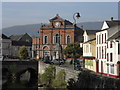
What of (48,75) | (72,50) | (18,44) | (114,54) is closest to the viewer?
(114,54)

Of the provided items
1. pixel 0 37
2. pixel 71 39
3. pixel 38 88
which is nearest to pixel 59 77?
pixel 38 88

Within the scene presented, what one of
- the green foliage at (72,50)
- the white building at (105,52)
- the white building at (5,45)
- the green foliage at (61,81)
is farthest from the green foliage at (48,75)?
the white building at (5,45)

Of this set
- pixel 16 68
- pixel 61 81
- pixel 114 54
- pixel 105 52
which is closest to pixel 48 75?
pixel 61 81

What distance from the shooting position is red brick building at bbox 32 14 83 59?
305 feet

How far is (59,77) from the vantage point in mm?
40844

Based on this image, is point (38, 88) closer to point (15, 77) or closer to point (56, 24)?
point (15, 77)

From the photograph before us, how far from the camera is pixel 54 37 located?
310ft

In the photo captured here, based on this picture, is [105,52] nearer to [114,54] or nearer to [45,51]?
[114,54]

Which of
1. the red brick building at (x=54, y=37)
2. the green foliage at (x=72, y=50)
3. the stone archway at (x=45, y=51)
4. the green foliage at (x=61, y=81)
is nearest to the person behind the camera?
the green foliage at (x=61, y=81)

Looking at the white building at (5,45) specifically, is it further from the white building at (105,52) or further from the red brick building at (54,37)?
the white building at (105,52)

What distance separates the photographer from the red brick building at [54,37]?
92.8 meters

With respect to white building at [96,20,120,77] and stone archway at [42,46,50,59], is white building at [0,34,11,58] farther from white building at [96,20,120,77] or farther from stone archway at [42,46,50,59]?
white building at [96,20,120,77]

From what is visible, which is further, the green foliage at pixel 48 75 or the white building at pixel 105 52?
the green foliage at pixel 48 75

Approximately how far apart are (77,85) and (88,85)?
3.41 meters
